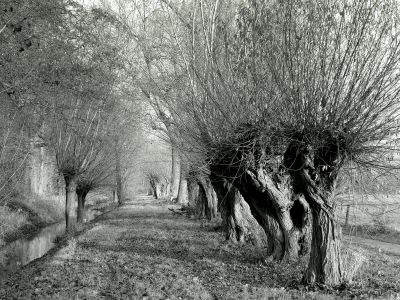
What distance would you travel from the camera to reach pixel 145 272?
937cm

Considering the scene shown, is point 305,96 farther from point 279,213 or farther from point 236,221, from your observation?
point 236,221

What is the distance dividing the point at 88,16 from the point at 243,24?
6.13 m

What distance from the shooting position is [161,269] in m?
9.62

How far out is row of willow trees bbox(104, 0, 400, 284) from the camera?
21.1 feet

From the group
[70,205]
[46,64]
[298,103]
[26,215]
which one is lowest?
[26,215]

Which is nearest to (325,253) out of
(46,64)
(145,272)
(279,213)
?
(279,213)

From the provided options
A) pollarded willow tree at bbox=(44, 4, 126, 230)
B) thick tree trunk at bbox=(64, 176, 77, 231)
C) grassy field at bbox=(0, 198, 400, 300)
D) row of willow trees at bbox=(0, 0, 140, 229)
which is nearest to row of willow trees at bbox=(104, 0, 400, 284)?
grassy field at bbox=(0, 198, 400, 300)

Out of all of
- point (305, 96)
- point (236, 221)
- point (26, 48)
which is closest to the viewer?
Answer: point (305, 96)

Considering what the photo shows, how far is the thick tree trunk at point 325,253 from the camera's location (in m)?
7.88

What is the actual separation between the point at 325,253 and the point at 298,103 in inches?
110

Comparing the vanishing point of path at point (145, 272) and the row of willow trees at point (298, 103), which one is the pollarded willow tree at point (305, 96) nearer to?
the row of willow trees at point (298, 103)

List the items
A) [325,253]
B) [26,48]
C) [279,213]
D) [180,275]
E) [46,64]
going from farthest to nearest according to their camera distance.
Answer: [46,64] → [26,48] → [279,213] → [180,275] → [325,253]

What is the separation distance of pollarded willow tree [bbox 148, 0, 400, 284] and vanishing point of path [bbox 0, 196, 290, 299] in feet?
4.87

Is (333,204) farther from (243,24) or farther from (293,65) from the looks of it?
(243,24)
